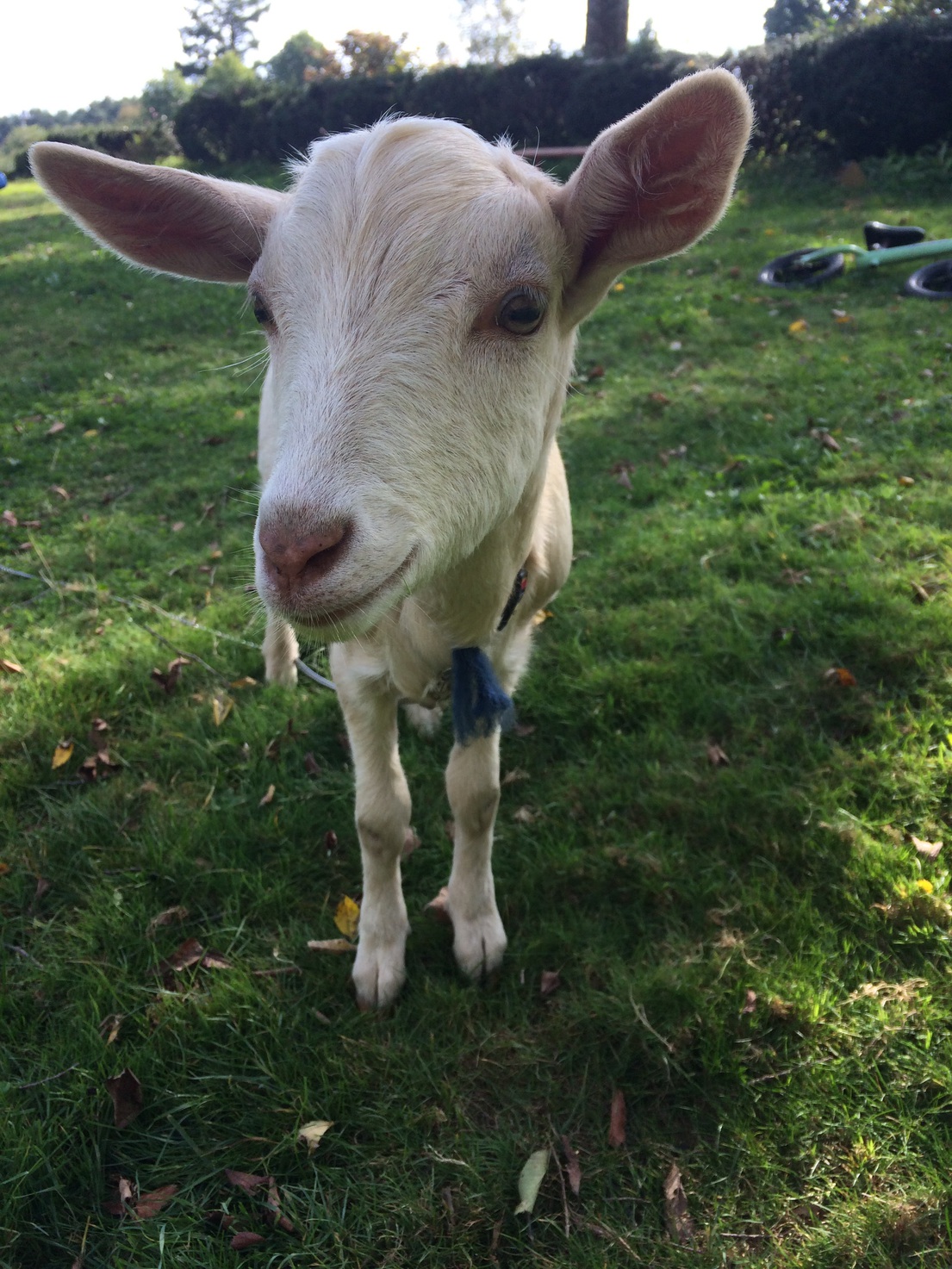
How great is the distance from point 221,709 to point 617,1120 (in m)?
2.65

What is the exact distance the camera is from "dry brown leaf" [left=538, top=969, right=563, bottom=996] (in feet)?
9.25

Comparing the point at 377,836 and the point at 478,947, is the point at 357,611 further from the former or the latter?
the point at 478,947

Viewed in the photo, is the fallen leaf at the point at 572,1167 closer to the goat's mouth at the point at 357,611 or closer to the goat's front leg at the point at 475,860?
the goat's front leg at the point at 475,860

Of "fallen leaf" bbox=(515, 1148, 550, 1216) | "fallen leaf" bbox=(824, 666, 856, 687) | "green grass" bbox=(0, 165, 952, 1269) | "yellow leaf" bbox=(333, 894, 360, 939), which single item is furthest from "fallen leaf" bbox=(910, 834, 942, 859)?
"yellow leaf" bbox=(333, 894, 360, 939)

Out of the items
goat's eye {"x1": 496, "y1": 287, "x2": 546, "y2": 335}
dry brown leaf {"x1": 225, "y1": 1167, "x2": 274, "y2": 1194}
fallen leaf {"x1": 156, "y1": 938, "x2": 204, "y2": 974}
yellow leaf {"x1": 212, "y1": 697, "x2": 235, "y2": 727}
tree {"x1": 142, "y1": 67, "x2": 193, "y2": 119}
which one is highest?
tree {"x1": 142, "y1": 67, "x2": 193, "y2": 119}

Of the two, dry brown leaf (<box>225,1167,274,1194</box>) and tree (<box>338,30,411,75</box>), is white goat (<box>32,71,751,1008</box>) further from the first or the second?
tree (<box>338,30,411,75</box>)

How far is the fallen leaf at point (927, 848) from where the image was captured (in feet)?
9.92

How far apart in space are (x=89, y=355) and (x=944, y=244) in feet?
32.3

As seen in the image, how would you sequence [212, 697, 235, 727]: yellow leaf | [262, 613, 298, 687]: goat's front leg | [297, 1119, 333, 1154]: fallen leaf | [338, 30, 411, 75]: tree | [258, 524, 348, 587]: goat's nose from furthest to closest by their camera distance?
[338, 30, 411, 75]: tree
[262, 613, 298, 687]: goat's front leg
[212, 697, 235, 727]: yellow leaf
[297, 1119, 333, 1154]: fallen leaf
[258, 524, 348, 587]: goat's nose

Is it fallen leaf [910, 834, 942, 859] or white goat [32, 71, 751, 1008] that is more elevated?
white goat [32, 71, 751, 1008]

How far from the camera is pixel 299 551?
1503 mm

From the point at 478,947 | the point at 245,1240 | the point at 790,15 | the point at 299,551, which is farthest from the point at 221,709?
the point at 790,15

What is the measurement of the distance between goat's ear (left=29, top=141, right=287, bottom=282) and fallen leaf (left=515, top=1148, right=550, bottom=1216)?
279cm

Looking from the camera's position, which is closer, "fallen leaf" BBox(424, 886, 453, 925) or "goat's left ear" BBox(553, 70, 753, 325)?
"goat's left ear" BBox(553, 70, 753, 325)
